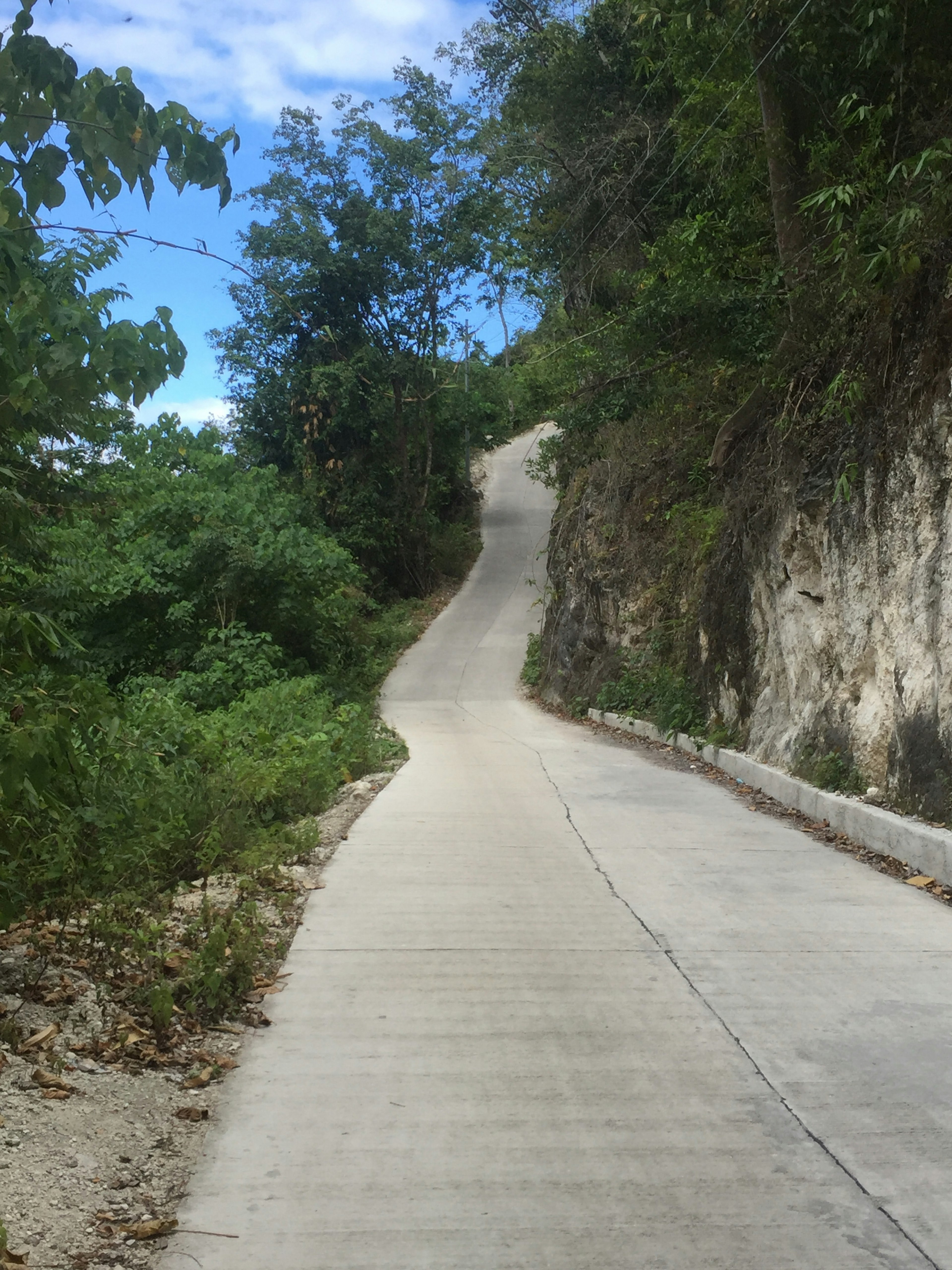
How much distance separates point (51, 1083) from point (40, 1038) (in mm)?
393

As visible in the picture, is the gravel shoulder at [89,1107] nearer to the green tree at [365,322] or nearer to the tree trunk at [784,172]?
the tree trunk at [784,172]

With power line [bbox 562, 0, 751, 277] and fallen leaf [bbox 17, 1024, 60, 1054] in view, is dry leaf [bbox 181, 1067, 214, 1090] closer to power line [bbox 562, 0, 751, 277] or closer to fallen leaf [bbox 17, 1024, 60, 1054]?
fallen leaf [bbox 17, 1024, 60, 1054]

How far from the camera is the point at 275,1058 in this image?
449 cm

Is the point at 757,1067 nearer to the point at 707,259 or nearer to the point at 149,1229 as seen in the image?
the point at 149,1229

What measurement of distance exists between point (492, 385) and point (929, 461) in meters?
39.5

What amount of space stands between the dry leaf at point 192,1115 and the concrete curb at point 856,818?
5.11 metres

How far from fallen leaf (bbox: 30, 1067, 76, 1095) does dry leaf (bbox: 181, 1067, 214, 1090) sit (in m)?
0.42

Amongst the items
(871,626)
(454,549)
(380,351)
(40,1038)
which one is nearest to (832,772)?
(871,626)

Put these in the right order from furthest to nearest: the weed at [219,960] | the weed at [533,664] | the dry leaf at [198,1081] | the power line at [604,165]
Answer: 1. the weed at [533,664]
2. the power line at [604,165]
3. the weed at [219,960]
4. the dry leaf at [198,1081]

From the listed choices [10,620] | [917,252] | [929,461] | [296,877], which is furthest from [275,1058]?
[917,252]

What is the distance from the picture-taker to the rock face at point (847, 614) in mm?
8562

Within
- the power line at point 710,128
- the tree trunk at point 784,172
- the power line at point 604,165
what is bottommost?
the tree trunk at point 784,172

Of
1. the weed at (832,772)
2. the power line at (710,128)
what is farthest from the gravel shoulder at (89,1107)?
the power line at (710,128)

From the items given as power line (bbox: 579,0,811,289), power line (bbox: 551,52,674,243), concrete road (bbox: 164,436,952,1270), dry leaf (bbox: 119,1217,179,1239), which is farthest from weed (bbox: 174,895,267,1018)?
power line (bbox: 551,52,674,243)
